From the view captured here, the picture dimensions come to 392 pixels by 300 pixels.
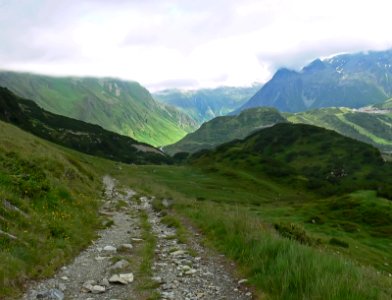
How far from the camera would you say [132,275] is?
45.8ft

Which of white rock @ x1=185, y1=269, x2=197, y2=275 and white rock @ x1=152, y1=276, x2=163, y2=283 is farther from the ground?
white rock @ x1=152, y1=276, x2=163, y2=283

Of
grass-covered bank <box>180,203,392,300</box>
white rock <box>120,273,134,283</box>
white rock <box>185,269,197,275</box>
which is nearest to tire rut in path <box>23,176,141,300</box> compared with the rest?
white rock <box>120,273,134,283</box>

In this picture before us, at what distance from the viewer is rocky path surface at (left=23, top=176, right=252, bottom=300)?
12.1 meters

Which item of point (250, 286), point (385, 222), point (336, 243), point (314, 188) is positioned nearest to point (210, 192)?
point (385, 222)

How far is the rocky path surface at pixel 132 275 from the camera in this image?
1214cm

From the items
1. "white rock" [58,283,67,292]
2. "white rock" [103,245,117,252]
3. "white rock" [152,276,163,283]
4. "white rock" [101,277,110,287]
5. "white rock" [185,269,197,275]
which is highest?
"white rock" [58,283,67,292]

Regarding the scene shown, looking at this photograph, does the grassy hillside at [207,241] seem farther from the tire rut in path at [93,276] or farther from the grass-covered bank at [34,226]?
the tire rut in path at [93,276]

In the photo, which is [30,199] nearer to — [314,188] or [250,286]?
[250,286]

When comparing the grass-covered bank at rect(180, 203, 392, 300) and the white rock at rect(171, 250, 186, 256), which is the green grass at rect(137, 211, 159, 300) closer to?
the white rock at rect(171, 250, 186, 256)

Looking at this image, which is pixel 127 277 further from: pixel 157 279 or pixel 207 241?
pixel 207 241

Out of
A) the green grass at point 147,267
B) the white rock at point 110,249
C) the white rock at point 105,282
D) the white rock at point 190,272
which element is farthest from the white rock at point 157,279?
the white rock at point 110,249

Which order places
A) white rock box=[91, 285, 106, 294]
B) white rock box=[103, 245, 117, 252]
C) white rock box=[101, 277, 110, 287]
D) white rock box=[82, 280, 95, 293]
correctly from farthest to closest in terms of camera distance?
1. white rock box=[103, 245, 117, 252]
2. white rock box=[101, 277, 110, 287]
3. white rock box=[82, 280, 95, 293]
4. white rock box=[91, 285, 106, 294]

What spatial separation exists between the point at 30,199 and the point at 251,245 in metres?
11.5

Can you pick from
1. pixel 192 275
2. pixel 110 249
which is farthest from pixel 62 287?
pixel 110 249
